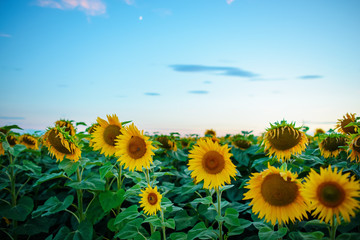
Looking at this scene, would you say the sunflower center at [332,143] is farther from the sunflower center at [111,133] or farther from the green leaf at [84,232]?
the green leaf at [84,232]

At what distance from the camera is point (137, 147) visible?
2.67 metres

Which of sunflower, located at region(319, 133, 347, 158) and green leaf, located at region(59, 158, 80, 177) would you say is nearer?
green leaf, located at region(59, 158, 80, 177)

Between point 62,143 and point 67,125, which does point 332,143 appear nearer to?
point 62,143

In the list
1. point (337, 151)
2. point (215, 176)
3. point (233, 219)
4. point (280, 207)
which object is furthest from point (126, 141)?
point (337, 151)

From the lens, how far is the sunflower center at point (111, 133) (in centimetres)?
293

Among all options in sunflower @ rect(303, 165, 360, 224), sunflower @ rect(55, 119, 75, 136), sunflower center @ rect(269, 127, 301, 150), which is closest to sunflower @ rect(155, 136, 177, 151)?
sunflower @ rect(55, 119, 75, 136)

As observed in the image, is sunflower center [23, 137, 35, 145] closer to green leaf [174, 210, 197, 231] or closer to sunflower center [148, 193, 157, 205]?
green leaf [174, 210, 197, 231]

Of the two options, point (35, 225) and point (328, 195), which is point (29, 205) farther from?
point (328, 195)

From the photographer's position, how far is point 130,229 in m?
2.72

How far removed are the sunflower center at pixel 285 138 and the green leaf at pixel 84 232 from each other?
2.51 metres

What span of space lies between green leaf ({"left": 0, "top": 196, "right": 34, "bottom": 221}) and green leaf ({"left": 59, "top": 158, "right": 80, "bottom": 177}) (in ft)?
5.37

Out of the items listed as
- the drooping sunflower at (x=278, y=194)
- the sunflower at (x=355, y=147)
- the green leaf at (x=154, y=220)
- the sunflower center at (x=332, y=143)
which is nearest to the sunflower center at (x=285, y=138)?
the sunflower at (x=355, y=147)

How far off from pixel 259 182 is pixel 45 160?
18.7 ft

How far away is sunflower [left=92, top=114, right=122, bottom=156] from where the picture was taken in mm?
2941
